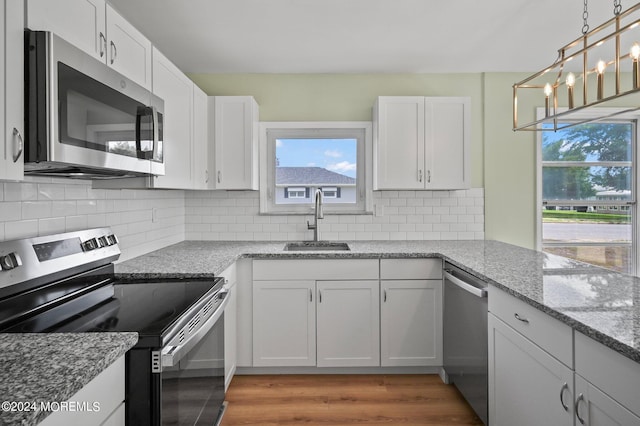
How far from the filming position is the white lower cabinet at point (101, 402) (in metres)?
0.89

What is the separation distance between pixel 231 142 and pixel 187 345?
2.02m

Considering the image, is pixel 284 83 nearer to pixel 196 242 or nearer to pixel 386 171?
pixel 386 171

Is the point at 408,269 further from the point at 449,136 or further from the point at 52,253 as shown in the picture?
the point at 52,253

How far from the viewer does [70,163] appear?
4.23 feet

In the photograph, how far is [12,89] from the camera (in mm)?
1136

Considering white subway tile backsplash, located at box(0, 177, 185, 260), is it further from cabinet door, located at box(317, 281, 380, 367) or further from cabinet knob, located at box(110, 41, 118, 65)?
cabinet door, located at box(317, 281, 380, 367)

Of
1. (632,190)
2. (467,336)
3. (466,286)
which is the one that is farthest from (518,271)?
(632,190)

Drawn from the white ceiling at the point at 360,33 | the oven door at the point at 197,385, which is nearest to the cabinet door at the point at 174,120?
the white ceiling at the point at 360,33

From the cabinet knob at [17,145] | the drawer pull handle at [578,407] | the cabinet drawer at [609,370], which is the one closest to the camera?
the cabinet drawer at [609,370]

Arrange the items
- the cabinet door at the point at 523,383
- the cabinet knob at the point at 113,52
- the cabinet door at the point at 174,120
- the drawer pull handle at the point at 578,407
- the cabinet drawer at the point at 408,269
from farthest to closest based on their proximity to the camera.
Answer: the cabinet drawer at the point at 408,269, the cabinet door at the point at 174,120, the cabinet knob at the point at 113,52, the cabinet door at the point at 523,383, the drawer pull handle at the point at 578,407

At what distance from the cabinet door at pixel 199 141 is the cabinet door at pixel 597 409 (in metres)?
2.48

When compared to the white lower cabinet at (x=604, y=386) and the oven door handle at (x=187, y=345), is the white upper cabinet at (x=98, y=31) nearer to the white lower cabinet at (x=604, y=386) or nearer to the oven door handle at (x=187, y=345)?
the oven door handle at (x=187, y=345)

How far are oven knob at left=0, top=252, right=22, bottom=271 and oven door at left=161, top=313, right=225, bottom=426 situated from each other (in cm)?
71

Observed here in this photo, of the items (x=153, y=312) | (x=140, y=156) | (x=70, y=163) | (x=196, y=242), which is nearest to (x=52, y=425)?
(x=153, y=312)
